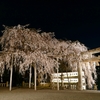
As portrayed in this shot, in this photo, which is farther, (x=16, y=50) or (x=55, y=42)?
(x=55, y=42)

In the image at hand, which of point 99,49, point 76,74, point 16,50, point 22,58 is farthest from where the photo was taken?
point 76,74

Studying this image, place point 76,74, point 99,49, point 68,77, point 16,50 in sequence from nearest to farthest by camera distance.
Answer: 1. point 99,49
2. point 16,50
3. point 76,74
4. point 68,77

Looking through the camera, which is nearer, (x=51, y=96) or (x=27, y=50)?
(x=51, y=96)

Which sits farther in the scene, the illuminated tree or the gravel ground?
the illuminated tree

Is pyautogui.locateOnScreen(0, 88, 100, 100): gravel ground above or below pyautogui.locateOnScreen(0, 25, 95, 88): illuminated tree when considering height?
below

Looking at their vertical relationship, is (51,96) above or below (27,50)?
below

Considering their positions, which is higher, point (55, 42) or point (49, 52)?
point (55, 42)

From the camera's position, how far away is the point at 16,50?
985 centimetres

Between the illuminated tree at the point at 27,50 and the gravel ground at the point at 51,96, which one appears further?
the illuminated tree at the point at 27,50

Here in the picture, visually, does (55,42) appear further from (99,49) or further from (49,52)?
(99,49)

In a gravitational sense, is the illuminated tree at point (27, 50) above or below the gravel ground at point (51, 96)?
above

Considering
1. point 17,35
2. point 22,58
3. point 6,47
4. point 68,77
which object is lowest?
point 68,77

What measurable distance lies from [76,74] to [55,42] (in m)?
3.53

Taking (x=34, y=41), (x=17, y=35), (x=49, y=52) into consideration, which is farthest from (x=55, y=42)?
(x=17, y=35)
